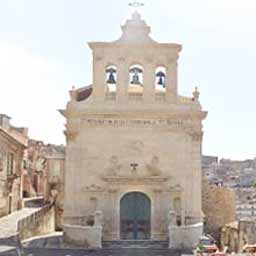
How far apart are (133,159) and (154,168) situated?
1.12 metres

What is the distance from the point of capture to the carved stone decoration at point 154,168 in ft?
107

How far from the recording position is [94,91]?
1320 inches

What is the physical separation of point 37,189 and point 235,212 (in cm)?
2027

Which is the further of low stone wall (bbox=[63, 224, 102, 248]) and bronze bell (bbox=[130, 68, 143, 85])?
bronze bell (bbox=[130, 68, 143, 85])

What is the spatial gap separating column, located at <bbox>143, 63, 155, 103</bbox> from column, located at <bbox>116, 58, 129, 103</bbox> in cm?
90

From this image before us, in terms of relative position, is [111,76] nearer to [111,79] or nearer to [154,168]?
[111,79]

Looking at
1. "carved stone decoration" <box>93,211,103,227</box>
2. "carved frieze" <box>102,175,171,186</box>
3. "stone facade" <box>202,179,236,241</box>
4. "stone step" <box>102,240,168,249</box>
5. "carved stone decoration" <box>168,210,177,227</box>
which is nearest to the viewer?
"stone step" <box>102,240,168,249</box>

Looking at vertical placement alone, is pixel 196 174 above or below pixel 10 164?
below

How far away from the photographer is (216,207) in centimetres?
4981

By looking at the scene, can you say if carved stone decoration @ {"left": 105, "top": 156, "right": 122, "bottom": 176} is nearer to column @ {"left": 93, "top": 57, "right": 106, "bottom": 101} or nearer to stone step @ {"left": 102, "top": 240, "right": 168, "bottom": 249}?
column @ {"left": 93, "top": 57, "right": 106, "bottom": 101}

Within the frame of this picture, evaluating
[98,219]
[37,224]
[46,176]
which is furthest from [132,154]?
[46,176]

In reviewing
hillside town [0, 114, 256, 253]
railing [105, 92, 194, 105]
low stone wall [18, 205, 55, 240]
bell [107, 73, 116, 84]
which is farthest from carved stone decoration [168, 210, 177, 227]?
bell [107, 73, 116, 84]

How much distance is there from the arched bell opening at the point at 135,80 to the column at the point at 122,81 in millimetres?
410

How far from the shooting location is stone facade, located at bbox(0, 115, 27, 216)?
135 feet
